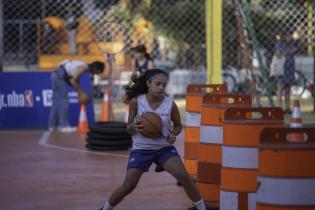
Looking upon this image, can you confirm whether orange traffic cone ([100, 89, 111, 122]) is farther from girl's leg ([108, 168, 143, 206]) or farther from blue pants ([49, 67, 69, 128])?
girl's leg ([108, 168, 143, 206])

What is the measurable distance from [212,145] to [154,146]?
1.03m

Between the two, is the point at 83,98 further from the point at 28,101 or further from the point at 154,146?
the point at 154,146

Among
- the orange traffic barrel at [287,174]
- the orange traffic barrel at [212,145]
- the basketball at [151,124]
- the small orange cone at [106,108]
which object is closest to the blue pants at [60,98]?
the small orange cone at [106,108]

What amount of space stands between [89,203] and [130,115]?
5.30 ft

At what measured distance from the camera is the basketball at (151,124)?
851 centimetres

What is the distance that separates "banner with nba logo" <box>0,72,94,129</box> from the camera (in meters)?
19.1

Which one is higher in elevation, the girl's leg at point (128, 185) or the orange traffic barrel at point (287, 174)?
the orange traffic barrel at point (287, 174)

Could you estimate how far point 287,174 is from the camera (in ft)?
21.2

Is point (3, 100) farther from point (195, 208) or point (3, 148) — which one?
point (195, 208)

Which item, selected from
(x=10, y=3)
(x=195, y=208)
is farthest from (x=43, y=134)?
(x=195, y=208)

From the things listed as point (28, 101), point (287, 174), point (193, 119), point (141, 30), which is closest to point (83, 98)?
point (28, 101)

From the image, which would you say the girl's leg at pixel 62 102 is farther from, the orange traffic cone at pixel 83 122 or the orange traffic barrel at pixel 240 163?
the orange traffic barrel at pixel 240 163

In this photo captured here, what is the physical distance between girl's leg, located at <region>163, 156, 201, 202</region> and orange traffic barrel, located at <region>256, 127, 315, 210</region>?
6.76 ft

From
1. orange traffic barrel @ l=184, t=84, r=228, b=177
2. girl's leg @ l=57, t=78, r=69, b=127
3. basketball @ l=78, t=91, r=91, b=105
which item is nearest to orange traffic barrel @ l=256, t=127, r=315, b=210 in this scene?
orange traffic barrel @ l=184, t=84, r=228, b=177
